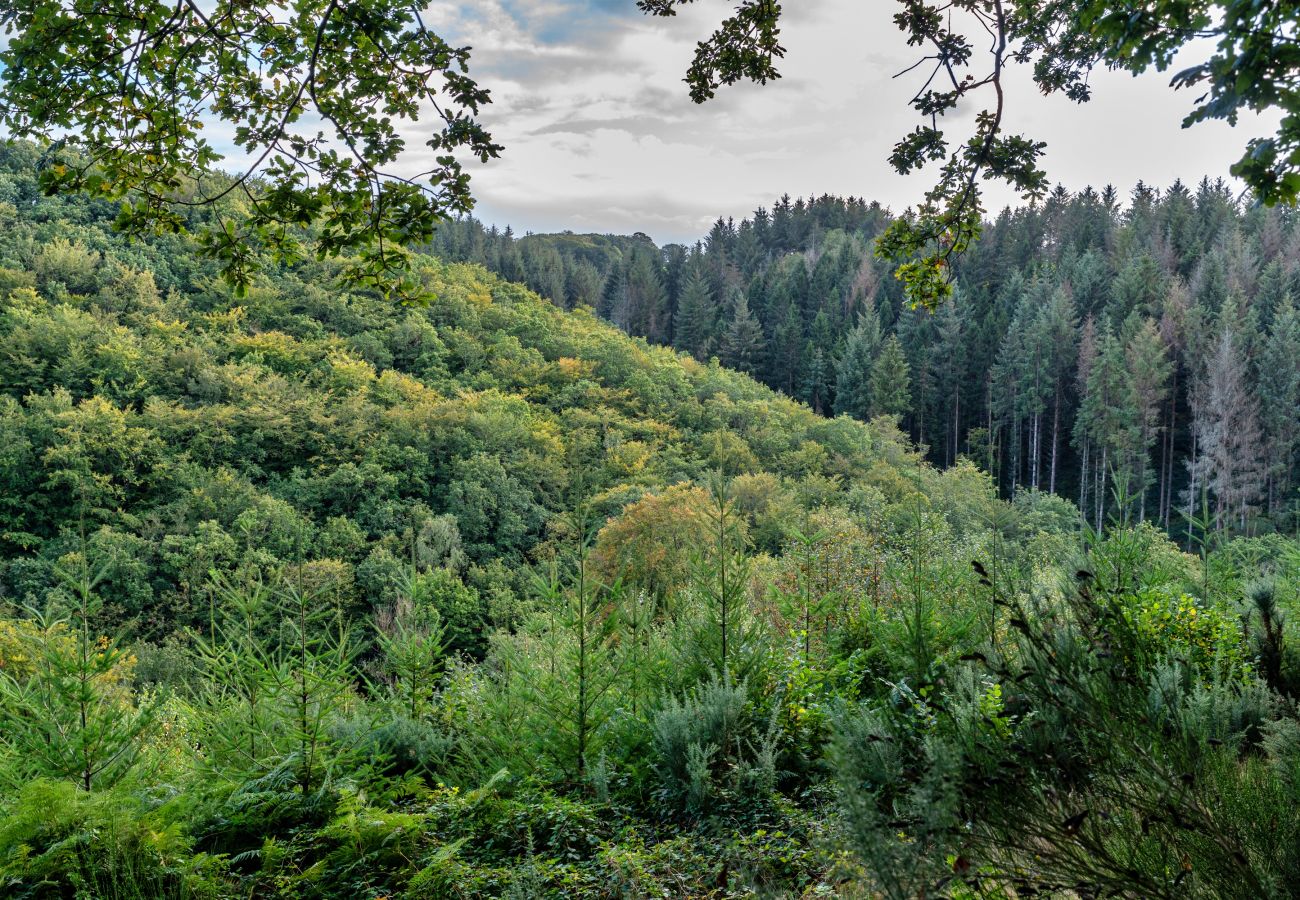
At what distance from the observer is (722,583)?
368 centimetres

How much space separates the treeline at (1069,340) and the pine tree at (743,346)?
172 millimetres

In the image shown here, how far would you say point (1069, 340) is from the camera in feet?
146

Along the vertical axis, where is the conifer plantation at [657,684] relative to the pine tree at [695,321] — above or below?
below

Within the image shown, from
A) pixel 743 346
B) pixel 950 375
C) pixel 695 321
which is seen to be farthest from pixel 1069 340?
pixel 695 321

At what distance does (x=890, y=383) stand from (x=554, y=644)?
48.8 metres

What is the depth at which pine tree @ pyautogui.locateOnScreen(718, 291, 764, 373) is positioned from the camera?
200ft

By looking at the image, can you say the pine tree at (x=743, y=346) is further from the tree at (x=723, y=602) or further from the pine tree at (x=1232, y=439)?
the tree at (x=723, y=602)

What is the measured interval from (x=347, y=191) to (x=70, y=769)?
2.59 metres

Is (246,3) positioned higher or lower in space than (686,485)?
higher

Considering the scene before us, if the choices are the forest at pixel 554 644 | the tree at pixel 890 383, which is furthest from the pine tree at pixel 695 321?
the forest at pixel 554 644

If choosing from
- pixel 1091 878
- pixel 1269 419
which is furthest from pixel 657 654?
pixel 1269 419

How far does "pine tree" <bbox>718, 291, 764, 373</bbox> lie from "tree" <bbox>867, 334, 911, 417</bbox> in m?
13.0

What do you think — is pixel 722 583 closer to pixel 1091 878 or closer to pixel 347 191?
pixel 1091 878

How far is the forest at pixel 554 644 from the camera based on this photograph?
181 centimetres
